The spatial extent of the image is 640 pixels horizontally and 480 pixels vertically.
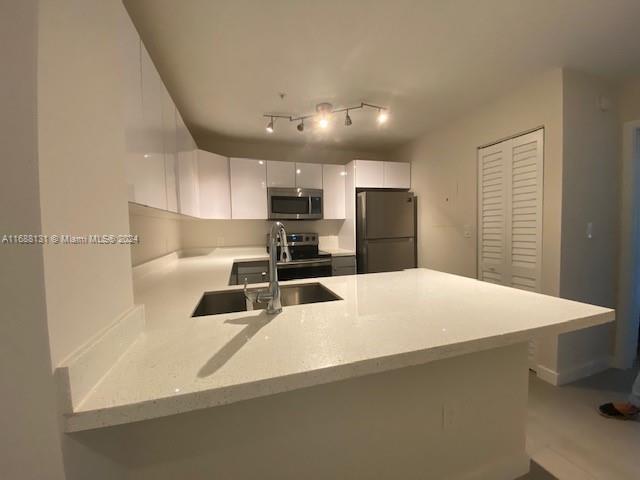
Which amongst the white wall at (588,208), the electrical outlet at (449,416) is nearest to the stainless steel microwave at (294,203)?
the white wall at (588,208)

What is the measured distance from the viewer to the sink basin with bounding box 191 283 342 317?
148 cm

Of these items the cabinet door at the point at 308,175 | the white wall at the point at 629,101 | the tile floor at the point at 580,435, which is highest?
the white wall at the point at 629,101

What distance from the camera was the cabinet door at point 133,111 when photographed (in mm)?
908

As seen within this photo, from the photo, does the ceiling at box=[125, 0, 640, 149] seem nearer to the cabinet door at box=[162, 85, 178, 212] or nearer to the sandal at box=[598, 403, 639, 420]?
the cabinet door at box=[162, 85, 178, 212]

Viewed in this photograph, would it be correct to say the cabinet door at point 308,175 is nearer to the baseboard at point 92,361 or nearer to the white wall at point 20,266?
the baseboard at point 92,361

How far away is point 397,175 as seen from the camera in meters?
3.41

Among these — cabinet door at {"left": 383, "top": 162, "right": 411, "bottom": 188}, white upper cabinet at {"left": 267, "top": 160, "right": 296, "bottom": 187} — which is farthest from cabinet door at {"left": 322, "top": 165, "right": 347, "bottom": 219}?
cabinet door at {"left": 383, "top": 162, "right": 411, "bottom": 188}

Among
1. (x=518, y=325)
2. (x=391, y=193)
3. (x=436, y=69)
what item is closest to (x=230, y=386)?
(x=518, y=325)

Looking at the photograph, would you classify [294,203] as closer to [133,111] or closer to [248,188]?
[248,188]

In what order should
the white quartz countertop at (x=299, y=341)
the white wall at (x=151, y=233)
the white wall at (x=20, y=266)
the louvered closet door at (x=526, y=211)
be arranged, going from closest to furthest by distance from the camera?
the white wall at (x=20, y=266), the white quartz countertop at (x=299, y=341), the white wall at (x=151, y=233), the louvered closet door at (x=526, y=211)

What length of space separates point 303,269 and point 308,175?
4.03 ft

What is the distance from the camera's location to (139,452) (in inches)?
31.2

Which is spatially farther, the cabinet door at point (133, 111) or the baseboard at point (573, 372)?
the baseboard at point (573, 372)

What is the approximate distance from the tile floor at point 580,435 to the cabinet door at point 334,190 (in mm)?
2573
